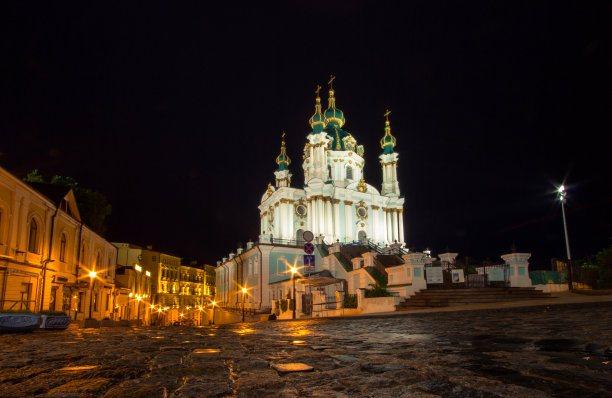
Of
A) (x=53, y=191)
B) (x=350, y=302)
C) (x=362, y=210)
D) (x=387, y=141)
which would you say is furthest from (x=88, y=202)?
(x=387, y=141)

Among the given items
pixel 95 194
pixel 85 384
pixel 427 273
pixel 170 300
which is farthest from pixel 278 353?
pixel 170 300

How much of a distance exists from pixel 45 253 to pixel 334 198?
36740 mm

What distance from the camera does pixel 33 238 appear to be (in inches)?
789

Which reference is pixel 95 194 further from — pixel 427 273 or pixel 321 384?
pixel 321 384

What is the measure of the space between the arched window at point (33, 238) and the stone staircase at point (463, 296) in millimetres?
17020

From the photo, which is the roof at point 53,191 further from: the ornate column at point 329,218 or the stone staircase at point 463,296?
the ornate column at point 329,218

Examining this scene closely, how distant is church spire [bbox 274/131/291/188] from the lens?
67938mm

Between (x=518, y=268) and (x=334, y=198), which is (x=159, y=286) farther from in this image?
(x=518, y=268)

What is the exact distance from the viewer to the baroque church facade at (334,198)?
52.5m

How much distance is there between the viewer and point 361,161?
196 ft

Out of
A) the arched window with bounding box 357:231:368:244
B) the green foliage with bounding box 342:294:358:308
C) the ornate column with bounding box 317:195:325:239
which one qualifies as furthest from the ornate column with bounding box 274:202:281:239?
the green foliage with bounding box 342:294:358:308

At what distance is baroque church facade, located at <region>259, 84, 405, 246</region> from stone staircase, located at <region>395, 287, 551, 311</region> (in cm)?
2970

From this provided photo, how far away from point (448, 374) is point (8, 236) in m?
19.1

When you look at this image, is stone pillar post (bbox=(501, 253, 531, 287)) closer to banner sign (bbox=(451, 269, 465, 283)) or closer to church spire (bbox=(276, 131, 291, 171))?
banner sign (bbox=(451, 269, 465, 283))
